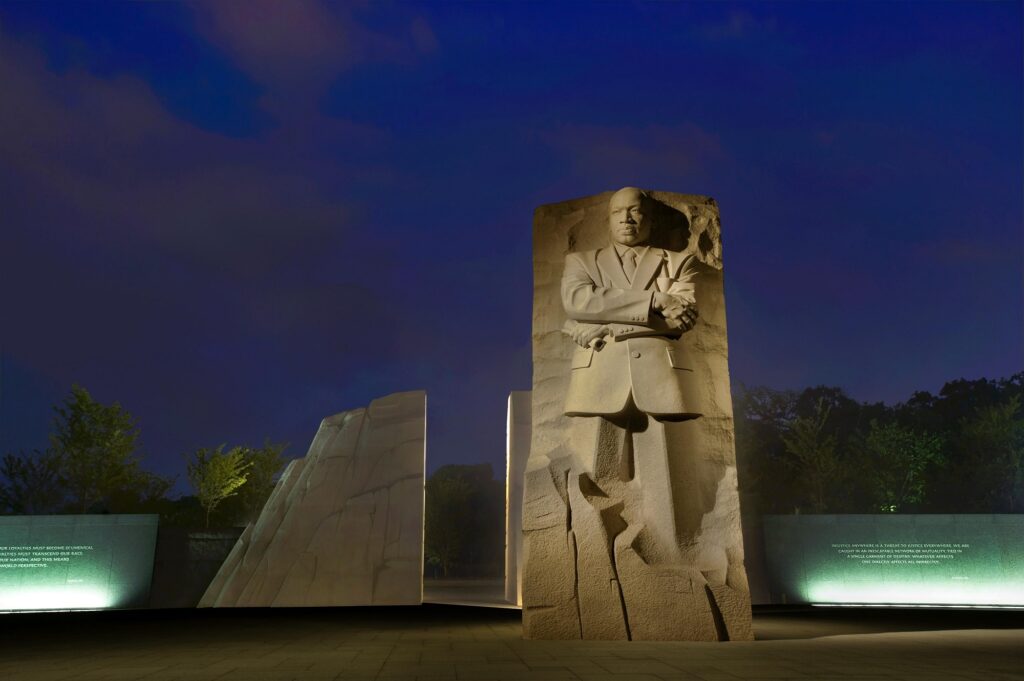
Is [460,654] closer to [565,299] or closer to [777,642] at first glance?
[777,642]

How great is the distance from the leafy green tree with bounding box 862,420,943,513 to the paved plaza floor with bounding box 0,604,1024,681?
68.3ft

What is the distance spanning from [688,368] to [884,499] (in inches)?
957

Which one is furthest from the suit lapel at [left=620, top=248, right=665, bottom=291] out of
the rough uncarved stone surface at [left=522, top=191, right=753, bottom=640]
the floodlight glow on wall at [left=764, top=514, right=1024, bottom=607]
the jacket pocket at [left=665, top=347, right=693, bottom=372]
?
the floodlight glow on wall at [left=764, top=514, right=1024, bottom=607]

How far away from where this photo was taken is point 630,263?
23.0ft

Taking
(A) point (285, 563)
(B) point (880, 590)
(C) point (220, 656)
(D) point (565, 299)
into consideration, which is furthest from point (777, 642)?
(A) point (285, 563)

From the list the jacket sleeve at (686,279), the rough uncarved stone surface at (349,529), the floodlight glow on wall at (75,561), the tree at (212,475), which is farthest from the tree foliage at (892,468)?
the jacket sleeve at (686,279)

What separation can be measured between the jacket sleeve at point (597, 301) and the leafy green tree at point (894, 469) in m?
24.1

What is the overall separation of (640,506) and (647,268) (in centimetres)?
215

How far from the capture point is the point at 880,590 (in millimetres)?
12836

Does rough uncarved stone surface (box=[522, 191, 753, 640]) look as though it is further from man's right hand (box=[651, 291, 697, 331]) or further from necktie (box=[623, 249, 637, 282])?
necktie (box=[623, 249, 637, 282])

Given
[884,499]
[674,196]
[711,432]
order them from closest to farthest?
[711,432] < [674,196] < [884,499]

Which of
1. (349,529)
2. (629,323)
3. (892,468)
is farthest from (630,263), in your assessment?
(892,468)

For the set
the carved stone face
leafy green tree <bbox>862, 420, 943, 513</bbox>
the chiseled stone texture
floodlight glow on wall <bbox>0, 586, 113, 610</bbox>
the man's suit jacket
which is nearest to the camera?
the man's suit jacket

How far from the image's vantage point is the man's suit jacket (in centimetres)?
644
